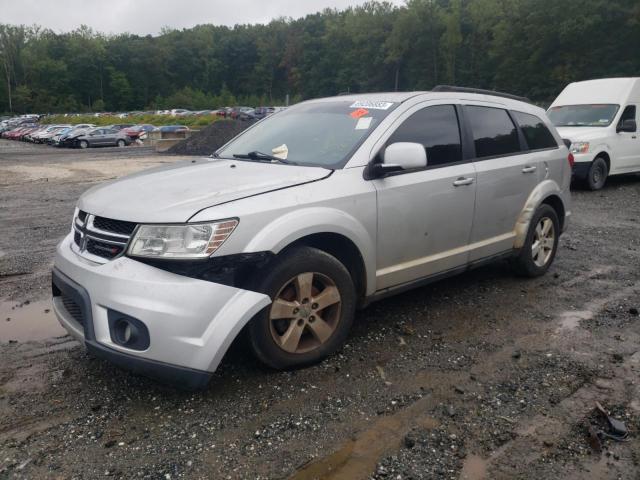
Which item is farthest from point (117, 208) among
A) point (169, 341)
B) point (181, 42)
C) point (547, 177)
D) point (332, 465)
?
point (181, 42)

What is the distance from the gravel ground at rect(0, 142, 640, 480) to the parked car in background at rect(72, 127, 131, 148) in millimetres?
35658

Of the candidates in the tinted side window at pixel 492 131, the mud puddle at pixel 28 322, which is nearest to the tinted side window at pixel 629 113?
the tinted side window at pixel 492 131

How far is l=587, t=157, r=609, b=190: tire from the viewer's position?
11.7 meters

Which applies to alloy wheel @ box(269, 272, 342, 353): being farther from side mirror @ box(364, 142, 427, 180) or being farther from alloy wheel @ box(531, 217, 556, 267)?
alloy wheel @ box(531, 217, 556, 267)

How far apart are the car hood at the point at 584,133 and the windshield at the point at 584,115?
0.91 feet

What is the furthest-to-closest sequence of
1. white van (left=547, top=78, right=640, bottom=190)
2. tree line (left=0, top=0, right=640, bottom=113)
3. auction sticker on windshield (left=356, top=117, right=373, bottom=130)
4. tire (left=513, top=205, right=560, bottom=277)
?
tree line (left=0, top=0, right=640, bottom=113), white van (left=547, top=78, right=640, bottom=190), tire (left=513, top=205, right=560, bottom=277), auction sticker on windshield (left=356, top=117, right=373, bottom=130)

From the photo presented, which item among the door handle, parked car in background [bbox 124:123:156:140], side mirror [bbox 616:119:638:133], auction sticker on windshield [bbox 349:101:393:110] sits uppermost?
auction sticker on windshield [bbox 349:101:393:110]

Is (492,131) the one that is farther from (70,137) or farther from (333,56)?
(333,56)

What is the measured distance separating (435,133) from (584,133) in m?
8.93

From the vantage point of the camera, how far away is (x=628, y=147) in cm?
1230

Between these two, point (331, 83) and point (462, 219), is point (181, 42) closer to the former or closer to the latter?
point (331, 83)

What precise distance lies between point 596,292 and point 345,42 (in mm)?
120158

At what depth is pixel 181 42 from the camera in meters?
133

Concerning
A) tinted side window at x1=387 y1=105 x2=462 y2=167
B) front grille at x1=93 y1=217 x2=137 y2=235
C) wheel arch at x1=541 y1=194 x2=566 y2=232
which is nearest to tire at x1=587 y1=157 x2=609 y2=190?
wheel arch at x1=541 y1=194 x2=566 y2=232
